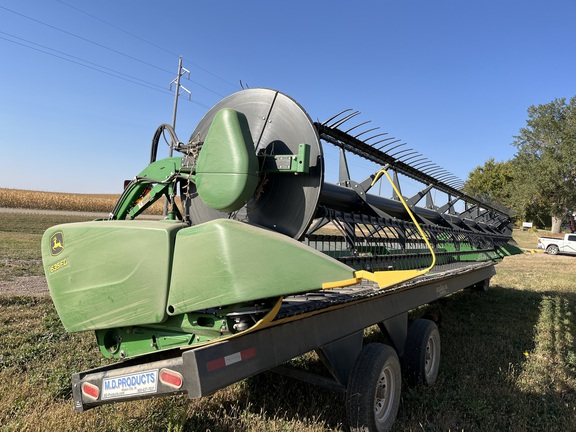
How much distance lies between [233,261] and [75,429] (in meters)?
1.67

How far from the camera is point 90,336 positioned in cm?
454

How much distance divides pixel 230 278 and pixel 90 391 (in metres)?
1.09

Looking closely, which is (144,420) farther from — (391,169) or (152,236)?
(391,169)

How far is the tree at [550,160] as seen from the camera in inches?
1437

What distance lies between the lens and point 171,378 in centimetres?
199

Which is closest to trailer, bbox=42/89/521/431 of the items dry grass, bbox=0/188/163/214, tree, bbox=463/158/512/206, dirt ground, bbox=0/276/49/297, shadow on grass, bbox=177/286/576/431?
shadow on grass, bbox=177/286/576/431

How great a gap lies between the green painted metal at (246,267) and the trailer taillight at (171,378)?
300 mm

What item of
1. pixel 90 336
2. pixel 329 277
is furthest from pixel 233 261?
pixel 90 336

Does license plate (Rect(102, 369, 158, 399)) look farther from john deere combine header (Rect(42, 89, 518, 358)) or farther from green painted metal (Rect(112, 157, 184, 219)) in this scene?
green painted metal (Rect(112, 157, 184, 219))

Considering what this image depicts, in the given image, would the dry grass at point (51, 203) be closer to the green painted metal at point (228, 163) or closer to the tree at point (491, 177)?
the green painted metal at point (228, 163)

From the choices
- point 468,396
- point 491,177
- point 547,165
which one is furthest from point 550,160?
point 468,396

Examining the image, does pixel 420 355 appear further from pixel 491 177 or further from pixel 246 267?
pixel 491 177

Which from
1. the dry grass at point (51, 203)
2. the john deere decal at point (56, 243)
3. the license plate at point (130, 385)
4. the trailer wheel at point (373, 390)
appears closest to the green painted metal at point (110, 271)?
the john deere decal at point (56, 243)

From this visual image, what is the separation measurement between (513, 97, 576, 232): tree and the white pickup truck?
11.7 meters
